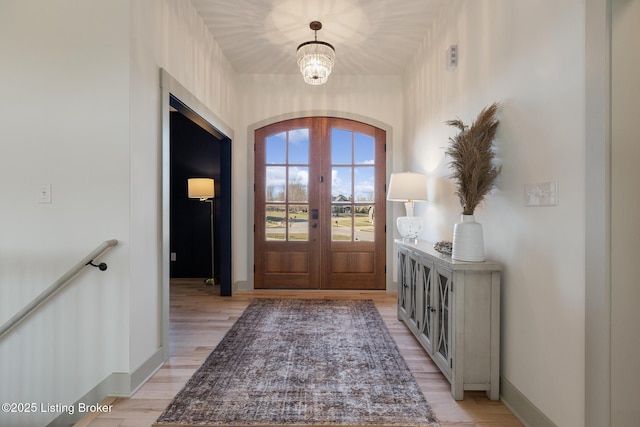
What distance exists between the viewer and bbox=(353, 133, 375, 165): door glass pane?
4656 millimetres

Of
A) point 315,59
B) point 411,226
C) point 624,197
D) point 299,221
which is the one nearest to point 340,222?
point 299,221

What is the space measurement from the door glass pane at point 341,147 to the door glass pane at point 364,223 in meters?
0.72

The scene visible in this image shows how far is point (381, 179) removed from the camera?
465cm

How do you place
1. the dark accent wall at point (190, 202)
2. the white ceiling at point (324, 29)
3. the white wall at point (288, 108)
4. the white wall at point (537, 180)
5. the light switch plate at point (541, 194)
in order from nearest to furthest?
the white wall at point (537, 180) → the light switch plate at point (541, 194) → the white ceiling at point (324, 29) → the white wall at point (288, 108) → the dark accent wall at point (190, 202)

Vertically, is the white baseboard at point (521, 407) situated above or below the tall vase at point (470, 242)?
below

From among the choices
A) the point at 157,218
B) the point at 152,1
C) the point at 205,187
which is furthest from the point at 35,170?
the point at 205,187

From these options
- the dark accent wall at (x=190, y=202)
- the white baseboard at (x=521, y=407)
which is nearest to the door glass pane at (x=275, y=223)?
the dark accent wall at (x=190, y=202)

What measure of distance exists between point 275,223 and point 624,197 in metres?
3.89

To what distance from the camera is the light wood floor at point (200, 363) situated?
5.98 feet

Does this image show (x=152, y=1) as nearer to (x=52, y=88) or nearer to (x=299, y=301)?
(x=52, y=88)

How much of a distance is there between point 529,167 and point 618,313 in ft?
2.65

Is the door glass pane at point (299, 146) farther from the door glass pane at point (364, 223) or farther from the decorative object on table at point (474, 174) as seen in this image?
the decorative object on table at point (474, 174)

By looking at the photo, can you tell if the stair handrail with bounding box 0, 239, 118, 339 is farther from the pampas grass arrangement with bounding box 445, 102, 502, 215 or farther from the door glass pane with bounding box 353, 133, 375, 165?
the door glass pane with bounding box 353, 133, 375, 165

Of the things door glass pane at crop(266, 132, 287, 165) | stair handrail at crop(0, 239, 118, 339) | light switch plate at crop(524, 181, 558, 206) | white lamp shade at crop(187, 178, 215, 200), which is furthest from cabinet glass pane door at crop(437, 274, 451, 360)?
white lamp shade at crop(187, 178, 215, 200)
